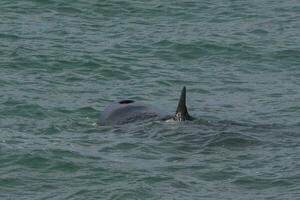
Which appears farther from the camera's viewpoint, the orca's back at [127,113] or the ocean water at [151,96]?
the orca's back at [127,113]

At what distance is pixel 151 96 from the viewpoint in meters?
22.7

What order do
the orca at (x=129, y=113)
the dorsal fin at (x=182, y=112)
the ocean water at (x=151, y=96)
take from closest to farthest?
the ocean water at (x=151, y=96), the dorsal fin at (x=182, y=112), the orca at (x=129, y=113)

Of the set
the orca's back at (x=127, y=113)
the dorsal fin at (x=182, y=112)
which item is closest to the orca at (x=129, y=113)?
the orca's back at (x=127, y=113)

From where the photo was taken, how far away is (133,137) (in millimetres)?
18422

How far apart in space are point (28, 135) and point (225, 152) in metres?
3.88

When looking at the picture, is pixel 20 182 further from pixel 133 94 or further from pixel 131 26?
pixel 131 26

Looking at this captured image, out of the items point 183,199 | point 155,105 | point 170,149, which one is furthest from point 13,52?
point 183,199

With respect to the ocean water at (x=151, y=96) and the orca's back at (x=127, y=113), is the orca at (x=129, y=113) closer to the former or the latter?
the orca's back at (x=127, y=113)

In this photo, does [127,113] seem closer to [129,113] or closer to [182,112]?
[129,113]

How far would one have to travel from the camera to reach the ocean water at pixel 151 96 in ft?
51.4

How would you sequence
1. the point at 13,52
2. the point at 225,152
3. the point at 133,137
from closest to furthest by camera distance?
the point at 225,152 < the point at 133,137 < the point at 13,52

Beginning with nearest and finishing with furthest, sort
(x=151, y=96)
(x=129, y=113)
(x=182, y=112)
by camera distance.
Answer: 1. (x=182, y=112)
2. (x=129, y=113)
3. (x=151, y=96)

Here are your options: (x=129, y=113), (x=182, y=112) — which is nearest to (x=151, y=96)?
(x=129, y=113)

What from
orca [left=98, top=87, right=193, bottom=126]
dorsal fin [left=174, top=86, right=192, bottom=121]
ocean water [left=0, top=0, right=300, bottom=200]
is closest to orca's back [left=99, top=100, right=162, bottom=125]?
orca [left=98, top=87, right=193, bottom=126]
